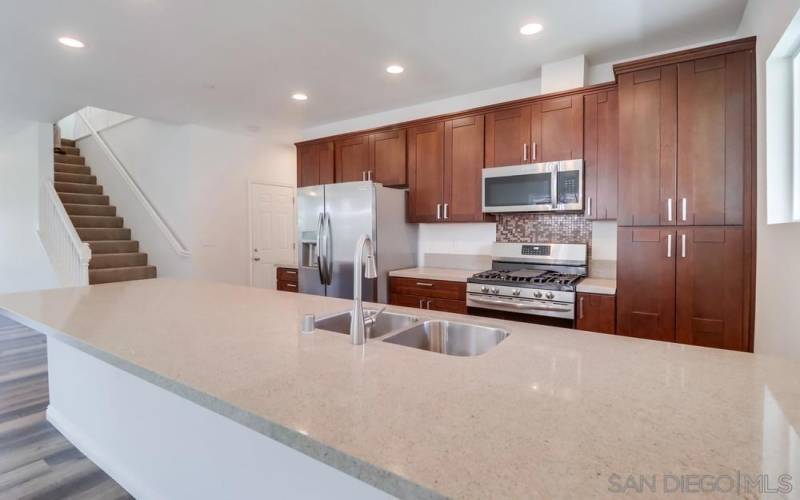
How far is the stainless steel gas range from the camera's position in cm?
283

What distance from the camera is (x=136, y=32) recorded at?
262 centimetres

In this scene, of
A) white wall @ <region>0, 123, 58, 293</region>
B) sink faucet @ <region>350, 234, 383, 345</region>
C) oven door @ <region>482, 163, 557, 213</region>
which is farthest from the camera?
white wall @ <region>0, 123, 58, 293</region>

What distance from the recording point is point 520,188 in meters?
3.28

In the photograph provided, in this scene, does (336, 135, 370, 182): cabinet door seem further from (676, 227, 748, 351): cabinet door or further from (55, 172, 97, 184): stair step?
(55, 172, 97, 184): stair step

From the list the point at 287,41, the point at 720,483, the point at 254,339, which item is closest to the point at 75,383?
the point at 254,339

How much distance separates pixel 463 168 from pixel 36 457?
3.46 meters

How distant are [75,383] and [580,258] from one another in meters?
3.48

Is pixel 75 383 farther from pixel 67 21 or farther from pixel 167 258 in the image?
pixel 167 258

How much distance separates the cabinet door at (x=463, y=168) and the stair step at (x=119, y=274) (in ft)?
13.8

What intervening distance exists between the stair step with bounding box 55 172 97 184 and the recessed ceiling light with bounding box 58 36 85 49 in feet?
14.9

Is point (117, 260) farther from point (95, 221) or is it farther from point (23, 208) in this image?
point (23, 208)

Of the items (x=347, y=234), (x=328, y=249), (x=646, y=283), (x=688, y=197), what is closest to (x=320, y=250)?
(x=328, y=249)

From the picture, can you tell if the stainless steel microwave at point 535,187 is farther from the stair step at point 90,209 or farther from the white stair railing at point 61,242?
the stair step at point 90,209

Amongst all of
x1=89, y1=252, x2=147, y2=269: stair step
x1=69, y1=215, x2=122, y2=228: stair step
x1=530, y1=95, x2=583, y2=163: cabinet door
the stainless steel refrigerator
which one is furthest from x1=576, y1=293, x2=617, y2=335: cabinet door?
x1=69, y1=215, x2=122, y2=228: stair step
